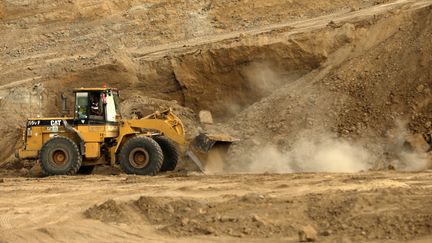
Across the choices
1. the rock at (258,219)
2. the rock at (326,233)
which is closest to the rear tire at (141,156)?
the rock at (258,219)

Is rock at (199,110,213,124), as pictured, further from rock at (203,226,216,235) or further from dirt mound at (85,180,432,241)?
rock at (203,226,216,235)

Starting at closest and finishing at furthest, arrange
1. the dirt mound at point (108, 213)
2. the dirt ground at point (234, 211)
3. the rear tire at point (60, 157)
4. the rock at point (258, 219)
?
1. the dirt ground at point (234, 211)
2. the rock at point (258, 219)
3. the dirt mound at point (108, 213)
4. the rear tire at point (60, 157)

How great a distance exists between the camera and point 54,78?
74.2ft

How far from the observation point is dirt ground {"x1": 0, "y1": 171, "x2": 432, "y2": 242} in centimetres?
905

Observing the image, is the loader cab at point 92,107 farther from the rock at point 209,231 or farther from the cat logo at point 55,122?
the rock at point 209,231

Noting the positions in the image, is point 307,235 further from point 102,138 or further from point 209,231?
point 102,138

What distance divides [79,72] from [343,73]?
321 inches

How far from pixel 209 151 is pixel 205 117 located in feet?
13.7

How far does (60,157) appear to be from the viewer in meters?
16.6

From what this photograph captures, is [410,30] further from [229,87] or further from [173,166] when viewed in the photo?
[173,166]

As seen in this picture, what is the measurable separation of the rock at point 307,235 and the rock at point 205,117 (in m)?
11.3

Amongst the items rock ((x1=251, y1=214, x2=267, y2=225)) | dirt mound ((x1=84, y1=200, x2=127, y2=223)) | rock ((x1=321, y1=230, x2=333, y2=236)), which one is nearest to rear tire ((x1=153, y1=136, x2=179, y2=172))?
dirt mound ((x1=84, y1=200, x2=127, y2=223))

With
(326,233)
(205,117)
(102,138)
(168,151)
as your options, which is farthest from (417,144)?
(326,233)

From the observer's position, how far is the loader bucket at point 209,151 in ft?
52.3
